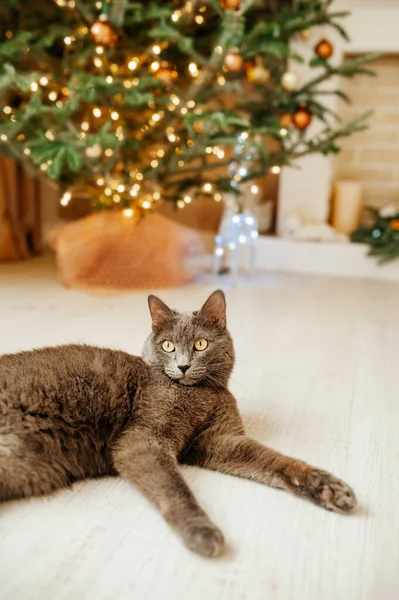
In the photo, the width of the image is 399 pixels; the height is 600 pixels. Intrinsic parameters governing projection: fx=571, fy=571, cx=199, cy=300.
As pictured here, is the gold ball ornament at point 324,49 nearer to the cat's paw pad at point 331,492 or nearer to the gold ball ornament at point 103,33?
the gold ball ornament at point 103,33

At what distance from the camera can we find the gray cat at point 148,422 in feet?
3.33

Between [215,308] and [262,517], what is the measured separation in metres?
0.44

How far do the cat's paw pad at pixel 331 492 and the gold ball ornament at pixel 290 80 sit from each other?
221cm

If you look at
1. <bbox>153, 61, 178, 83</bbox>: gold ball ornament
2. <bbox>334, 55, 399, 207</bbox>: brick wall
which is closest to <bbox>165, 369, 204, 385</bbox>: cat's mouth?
<bbox>153, 61, 178, 83</bbox>: gold ball ornament

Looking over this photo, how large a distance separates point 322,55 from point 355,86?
29.5 inches

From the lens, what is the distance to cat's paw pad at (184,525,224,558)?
881 millimetres

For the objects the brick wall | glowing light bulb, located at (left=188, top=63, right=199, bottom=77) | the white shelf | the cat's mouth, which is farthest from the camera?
the brick wall

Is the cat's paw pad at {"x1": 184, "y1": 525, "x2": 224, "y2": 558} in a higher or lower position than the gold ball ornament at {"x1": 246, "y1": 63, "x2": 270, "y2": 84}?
lower

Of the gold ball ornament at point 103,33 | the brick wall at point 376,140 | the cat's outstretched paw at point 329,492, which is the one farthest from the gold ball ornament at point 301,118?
the cat's outstretched paw at point 329,492

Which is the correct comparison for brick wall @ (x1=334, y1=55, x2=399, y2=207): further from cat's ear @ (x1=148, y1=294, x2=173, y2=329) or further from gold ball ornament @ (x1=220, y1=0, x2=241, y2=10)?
cat's ear @ (x1=148, y1=294, x2=173, y2=329)

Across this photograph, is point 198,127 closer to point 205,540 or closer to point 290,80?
point 290,80

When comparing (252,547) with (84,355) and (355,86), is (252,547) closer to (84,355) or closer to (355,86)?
(84,355)

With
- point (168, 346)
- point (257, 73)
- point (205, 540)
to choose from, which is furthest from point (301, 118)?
point (205, 540)

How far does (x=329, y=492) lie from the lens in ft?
3.38
